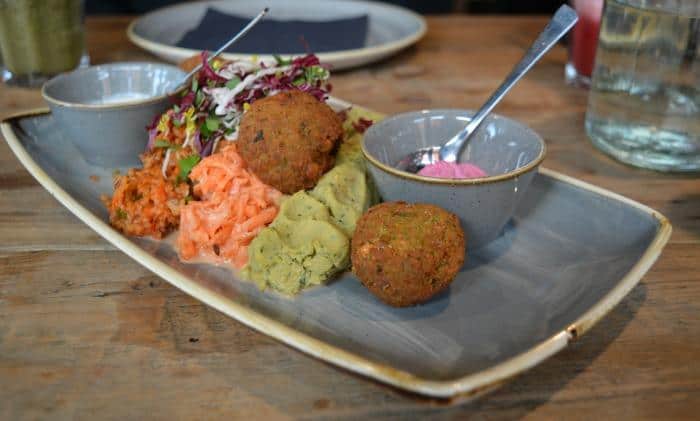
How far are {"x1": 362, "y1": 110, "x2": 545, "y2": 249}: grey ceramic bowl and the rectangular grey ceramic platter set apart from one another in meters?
0.13

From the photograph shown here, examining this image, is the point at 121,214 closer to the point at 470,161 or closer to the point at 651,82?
the point at 470,161

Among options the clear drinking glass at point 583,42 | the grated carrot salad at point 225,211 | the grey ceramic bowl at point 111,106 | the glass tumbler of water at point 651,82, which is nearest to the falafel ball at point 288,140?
the grated carrot salad at point 225,211

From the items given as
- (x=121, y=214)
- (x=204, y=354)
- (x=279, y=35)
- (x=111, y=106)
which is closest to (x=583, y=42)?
(x=279, y=35)

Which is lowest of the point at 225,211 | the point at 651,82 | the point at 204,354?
the point at 204,354

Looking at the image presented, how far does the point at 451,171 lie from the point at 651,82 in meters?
0.92

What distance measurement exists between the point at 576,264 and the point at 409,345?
0.56m

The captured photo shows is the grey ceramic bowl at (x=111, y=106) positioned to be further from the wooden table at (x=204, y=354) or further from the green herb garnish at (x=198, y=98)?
the wooden table at (x=204, y=354)

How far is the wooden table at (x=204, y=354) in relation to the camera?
4.23ft

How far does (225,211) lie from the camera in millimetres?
1796

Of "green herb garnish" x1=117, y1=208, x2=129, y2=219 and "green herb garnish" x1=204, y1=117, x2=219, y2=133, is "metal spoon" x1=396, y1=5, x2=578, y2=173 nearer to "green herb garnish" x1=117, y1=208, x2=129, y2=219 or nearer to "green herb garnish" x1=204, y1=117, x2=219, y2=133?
"green herb garnish" x1=204, y1=117, x2=219, y2=133

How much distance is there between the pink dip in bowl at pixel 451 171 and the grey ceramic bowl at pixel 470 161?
4.6 inches

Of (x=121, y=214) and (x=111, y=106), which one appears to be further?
(x=111, y=106)

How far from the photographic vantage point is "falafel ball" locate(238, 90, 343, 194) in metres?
1.77

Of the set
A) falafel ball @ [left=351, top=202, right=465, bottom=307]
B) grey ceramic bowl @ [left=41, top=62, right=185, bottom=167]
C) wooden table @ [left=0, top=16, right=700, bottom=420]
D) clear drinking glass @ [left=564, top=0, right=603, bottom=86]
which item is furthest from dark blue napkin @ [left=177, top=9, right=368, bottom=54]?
falafel ball @ [left=351, top=202, right=465, bottom=307]
